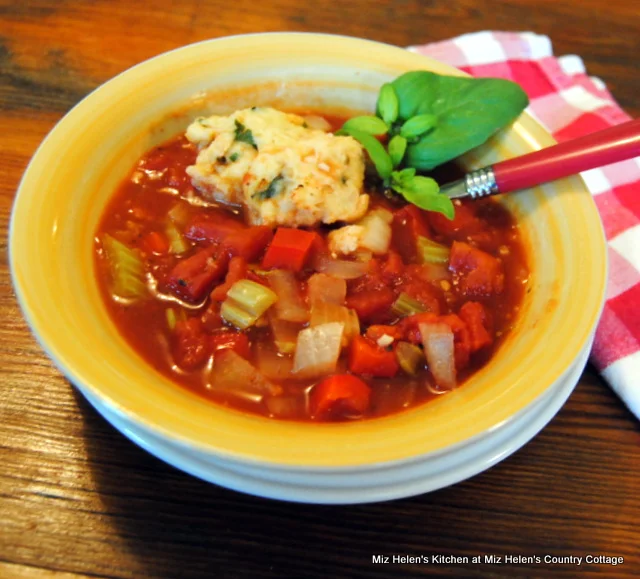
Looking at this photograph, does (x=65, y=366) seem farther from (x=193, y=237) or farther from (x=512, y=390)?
(x=512, y=390)

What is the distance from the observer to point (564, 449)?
1.82 metres

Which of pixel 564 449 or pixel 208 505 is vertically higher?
pixel 564 449

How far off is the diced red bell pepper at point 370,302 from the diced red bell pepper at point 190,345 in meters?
0.44

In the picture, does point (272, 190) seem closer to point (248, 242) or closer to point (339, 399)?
point (248, 242)

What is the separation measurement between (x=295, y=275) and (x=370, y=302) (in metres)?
0.25

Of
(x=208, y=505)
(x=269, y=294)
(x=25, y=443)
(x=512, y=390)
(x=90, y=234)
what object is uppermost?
(x=512, y=390)

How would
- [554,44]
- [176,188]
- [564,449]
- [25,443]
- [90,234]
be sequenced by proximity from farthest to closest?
[554,44], [176,188], [90,234], [564,449], [25,443]

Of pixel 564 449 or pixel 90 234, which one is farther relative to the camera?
pixel 90 234

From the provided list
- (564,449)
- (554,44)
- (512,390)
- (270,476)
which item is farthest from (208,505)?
(554,44)

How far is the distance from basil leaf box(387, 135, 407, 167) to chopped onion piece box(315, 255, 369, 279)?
46cm

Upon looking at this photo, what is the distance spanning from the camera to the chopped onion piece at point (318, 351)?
1740mm

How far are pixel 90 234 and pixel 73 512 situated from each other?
33.0 inches

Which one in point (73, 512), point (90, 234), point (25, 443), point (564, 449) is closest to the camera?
point (73, 512)

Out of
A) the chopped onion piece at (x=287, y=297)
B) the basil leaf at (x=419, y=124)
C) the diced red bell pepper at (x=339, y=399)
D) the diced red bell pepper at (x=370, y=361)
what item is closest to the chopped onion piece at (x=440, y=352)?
the diced red bell pepper at (x=370, y=361)
